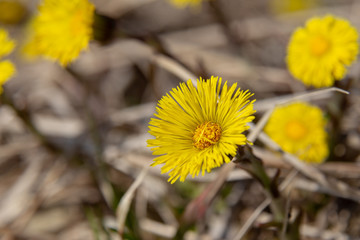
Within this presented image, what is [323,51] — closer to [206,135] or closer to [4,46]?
[206,135]

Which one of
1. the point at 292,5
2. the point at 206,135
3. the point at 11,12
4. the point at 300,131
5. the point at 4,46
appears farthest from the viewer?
the point at 11,12

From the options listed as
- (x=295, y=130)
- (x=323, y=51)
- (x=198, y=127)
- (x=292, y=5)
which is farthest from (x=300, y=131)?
(x=292, y=5)

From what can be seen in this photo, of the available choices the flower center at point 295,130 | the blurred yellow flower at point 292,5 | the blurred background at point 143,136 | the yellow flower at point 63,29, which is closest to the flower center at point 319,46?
the blurred background at point 143,136

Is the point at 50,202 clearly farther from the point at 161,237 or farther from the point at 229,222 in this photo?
the point at 229,222

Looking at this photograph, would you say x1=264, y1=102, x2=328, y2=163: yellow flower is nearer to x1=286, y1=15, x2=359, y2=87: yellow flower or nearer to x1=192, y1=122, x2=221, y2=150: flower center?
x1=286, y1=15, x2=359, y2=87: yellow flower

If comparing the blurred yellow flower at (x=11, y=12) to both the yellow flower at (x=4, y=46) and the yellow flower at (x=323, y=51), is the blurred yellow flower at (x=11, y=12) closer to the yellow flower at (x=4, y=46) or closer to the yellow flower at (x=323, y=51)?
the yellow flower at (x=4, y=46)
